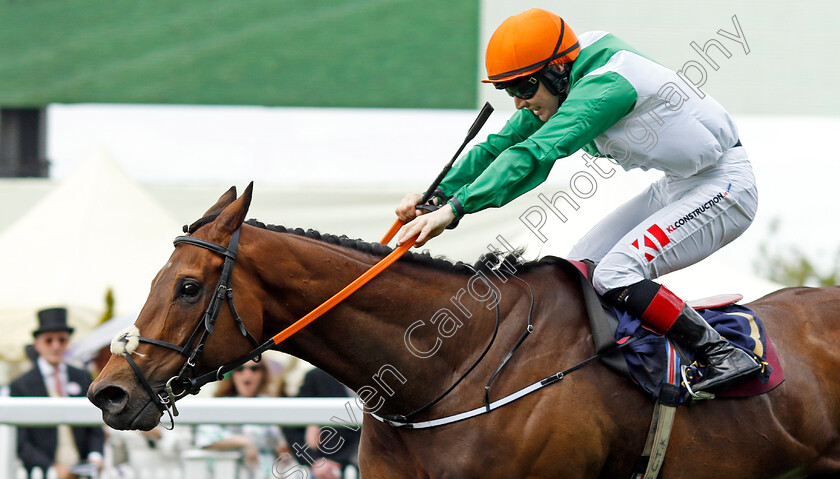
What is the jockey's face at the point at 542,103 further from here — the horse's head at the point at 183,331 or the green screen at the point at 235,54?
the green screen at the point at 235,54

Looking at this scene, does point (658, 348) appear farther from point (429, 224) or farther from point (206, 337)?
point (206, 337)

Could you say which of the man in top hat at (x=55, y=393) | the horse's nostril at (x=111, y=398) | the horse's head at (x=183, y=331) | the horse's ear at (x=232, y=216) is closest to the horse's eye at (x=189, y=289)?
the horse's head at (x=183, y=331)

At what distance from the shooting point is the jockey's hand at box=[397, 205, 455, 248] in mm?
2893

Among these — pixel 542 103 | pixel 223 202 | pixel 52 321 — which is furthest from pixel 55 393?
pixel 542 103

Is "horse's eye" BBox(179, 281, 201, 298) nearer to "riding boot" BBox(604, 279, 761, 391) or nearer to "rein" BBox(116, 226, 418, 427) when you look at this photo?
"rein" BBox(116, 226, 418, 427)

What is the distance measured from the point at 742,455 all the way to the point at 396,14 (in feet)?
25.4

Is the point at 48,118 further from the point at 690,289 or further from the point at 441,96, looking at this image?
the point at 690,289

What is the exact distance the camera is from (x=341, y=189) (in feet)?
30.6

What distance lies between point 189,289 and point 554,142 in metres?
1.29

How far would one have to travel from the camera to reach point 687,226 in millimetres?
3250

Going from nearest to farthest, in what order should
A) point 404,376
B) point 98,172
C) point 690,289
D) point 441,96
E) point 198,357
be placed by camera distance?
point 198,357
point 404,376
point 690,289
point 98,172
point 441,96

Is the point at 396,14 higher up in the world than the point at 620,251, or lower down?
higher up

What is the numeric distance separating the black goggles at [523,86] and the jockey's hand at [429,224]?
0.57 meters

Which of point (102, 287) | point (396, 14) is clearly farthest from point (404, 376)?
point (396, 14)
